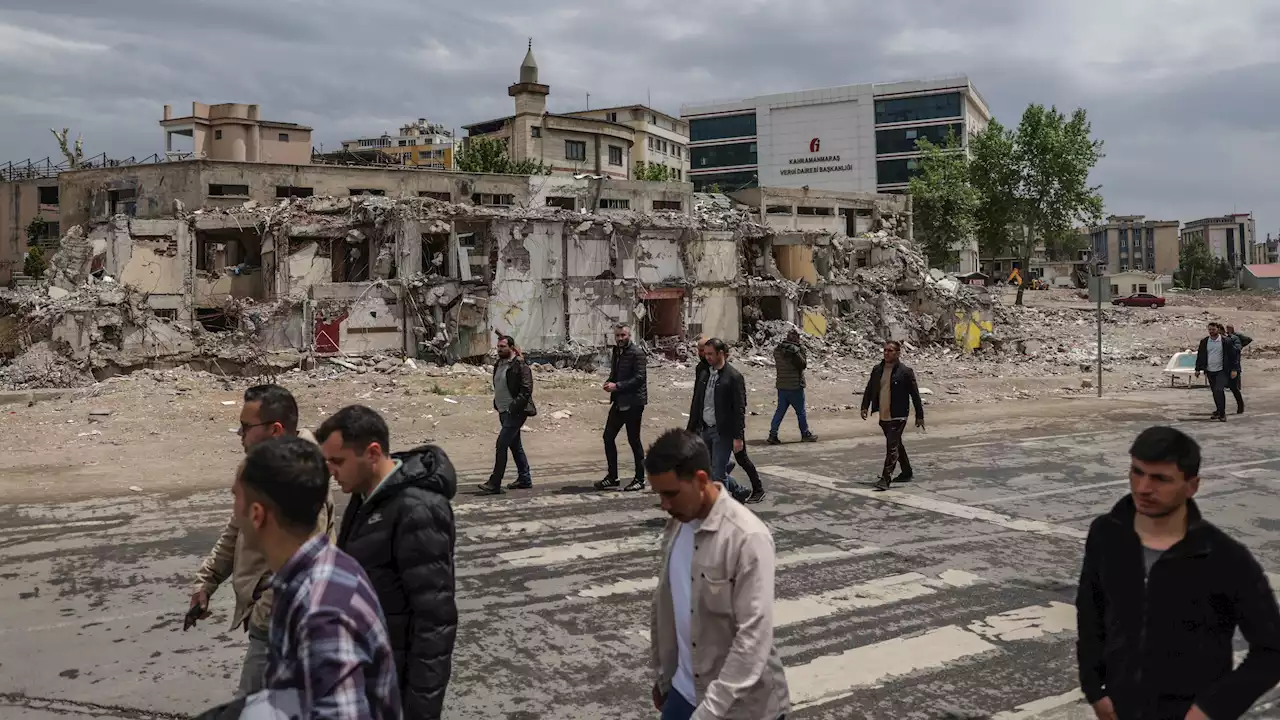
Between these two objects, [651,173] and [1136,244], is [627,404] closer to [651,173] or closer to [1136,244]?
[651,173]

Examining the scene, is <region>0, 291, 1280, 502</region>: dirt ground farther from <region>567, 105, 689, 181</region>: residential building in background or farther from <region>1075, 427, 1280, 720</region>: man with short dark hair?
<region>567, 105, 689, 181</region>: residential building in background

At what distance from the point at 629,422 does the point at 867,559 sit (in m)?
3.95

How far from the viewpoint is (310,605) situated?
90.7 inches

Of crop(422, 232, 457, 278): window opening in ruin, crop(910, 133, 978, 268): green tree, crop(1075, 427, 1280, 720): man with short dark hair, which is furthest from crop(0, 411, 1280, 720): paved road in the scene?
crop(910, 133, 978, 268): green tree

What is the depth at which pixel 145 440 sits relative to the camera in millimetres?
15297

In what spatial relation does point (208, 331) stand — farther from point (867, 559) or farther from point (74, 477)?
point (867, 559)

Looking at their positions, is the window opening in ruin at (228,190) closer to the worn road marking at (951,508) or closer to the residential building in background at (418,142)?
the worn road marking at (951,508)

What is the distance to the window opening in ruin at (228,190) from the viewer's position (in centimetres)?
3572

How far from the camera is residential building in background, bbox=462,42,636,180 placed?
205 ft

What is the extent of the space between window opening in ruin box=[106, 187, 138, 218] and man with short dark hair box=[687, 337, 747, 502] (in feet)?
114

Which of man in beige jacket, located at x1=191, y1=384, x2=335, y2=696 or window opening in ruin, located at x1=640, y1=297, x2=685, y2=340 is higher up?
window opening in ruin, located at x1=640, y1=297, x2=685, y2=340

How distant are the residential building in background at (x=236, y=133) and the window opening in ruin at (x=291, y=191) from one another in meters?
16.2

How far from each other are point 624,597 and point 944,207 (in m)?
60.4

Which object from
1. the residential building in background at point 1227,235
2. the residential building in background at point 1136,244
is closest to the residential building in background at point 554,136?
the residential building in background at point 1136,244
